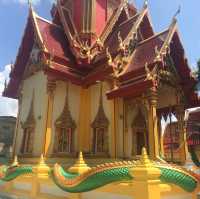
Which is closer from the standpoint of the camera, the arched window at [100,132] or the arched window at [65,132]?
the arched window at [100,132]

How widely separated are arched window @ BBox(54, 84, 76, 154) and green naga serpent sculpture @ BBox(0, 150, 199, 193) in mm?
5233

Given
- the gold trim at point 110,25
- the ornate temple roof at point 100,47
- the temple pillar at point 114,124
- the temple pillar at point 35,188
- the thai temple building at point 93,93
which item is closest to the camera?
the temple pillar at point 35,188

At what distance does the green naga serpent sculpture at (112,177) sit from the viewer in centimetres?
423

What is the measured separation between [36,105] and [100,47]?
4.39 m

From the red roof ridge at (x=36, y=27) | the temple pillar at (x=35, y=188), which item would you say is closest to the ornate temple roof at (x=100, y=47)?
the red roof ridge at (x=36, y=27)

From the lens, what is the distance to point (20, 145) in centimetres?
1184

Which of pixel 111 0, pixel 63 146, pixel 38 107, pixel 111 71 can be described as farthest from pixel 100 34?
pixel 63 146

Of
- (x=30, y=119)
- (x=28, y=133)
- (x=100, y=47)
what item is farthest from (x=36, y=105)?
(x=100, y=47)

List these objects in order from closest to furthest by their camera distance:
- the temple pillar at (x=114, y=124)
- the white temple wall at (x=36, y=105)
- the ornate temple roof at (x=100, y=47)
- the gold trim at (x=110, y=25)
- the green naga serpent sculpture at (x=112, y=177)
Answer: the green naga serpent sculpture at (x=112, y=177), the temple pillar at (x=114, y=124), the ornate temple roof at (x=100, y=47), the white temple wall at (x=36, y=105), the gold trim at (x=110, y=25)

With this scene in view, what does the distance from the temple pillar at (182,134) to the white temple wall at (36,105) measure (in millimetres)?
6049

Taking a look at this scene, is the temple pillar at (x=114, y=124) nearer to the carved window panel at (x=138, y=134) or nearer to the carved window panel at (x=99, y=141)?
the carved window panel at (x=99, y=141)

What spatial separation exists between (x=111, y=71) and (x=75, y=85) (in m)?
2.38

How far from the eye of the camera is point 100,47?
510 inches

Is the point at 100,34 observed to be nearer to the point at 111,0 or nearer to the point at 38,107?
the point at 111,0
